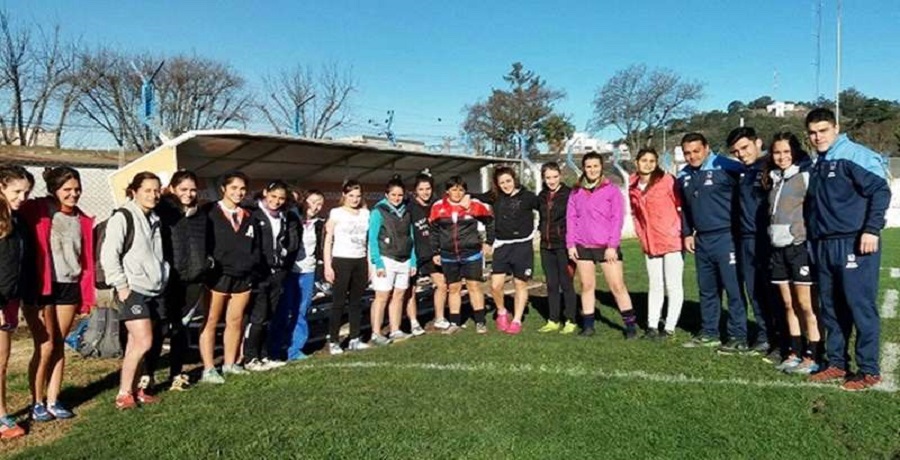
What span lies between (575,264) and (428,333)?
184cm

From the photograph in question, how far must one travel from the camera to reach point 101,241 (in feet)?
16.5

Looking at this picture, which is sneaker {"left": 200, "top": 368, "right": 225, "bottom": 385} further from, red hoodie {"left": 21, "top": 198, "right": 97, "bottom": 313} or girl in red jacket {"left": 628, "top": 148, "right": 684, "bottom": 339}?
girl in red jacket {"left": 628, "top": 148, "right": 684, "bottom": 339}

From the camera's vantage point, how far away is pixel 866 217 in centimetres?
498

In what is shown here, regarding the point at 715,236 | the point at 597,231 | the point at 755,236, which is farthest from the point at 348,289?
the point at 755,236

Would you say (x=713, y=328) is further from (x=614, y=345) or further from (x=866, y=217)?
(x=866, y=217)

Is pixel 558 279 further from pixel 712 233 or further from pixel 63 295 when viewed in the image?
pixel 63 295

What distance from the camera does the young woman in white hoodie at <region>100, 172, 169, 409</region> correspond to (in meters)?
4.94

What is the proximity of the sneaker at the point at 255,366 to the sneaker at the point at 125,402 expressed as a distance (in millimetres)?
1254

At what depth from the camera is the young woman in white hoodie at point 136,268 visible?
4.94m

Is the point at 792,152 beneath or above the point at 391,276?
above

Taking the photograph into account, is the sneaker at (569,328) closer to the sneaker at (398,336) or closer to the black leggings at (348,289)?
the sneaker at (398,336)

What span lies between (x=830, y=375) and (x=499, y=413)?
2.59m

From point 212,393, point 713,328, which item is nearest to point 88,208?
point 212,393

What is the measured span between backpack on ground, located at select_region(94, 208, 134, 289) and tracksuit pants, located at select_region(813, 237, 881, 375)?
5076 millimetres
